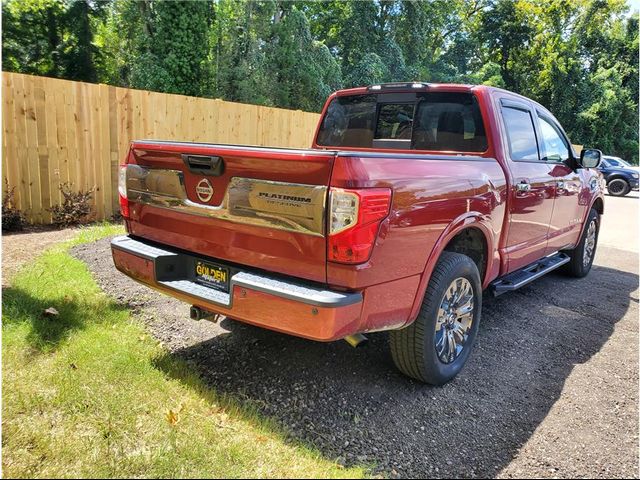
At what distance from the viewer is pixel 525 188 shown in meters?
4.07

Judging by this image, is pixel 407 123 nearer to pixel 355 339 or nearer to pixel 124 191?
pixel 355 339

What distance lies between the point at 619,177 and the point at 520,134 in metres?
19.3

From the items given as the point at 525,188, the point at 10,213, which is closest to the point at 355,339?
the point at 525,188

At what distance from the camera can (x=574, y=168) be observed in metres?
5.33

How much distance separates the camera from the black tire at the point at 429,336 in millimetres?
3016

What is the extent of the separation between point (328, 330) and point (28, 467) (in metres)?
1.55

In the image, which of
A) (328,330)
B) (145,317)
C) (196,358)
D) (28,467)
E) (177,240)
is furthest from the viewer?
(145,317)

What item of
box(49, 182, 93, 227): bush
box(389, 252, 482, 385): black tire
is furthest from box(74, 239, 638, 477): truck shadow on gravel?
box(49, 182, 93, 227): bush

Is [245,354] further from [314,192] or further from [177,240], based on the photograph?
[314,192]

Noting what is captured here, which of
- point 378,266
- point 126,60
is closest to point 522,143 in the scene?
point 378,266

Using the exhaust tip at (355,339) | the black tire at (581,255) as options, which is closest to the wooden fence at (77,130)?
the exhaust tip at (355,339)

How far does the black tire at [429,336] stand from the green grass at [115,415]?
3.01ft

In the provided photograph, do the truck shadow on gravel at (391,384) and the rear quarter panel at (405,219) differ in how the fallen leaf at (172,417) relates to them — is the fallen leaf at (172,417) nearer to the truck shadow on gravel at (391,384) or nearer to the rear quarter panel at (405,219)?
the truck shadow on gravel at (391,384)

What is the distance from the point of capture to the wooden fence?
6746mm
